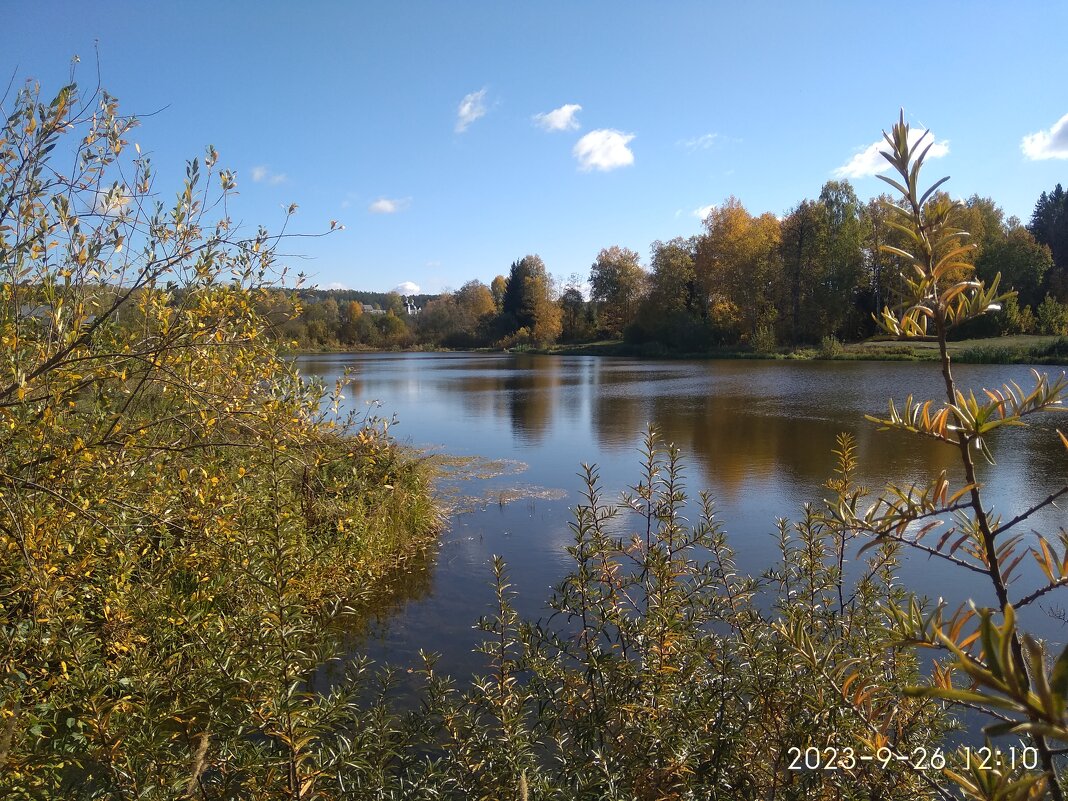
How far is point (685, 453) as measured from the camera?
13.8 meters

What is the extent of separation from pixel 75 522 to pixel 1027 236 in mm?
51505

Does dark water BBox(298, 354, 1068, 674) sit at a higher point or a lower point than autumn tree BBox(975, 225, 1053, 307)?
lower

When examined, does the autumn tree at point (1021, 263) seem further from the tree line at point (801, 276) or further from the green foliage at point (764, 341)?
the green foliage at point (764, 341)

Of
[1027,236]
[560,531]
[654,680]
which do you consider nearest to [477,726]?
[654,680]

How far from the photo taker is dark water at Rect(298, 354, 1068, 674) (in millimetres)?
6812

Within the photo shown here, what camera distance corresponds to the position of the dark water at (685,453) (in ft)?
22.3

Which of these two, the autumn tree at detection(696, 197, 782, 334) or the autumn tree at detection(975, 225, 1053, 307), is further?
the autumn tree at detection(696, 197, 782, 334)

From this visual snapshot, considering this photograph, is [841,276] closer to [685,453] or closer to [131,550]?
[685,453]

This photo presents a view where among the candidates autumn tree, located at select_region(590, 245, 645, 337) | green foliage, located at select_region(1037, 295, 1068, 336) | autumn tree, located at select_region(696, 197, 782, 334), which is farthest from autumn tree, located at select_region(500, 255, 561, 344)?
green foliage, located at select_region(1037, 295, 1068, 336)

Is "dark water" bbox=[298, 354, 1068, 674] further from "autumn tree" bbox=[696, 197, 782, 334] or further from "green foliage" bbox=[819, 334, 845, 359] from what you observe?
"autumn tree" bbox=[696, 197, 782, 334]

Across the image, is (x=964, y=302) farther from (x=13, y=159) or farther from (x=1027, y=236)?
(x=1027, y=236)

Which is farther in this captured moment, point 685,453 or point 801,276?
point 801,276

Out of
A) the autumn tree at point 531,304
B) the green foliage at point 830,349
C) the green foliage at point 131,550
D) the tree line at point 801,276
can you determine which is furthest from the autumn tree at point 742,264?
the green foliage at point 131,550

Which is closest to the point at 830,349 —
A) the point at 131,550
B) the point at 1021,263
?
the point at 1021,263
